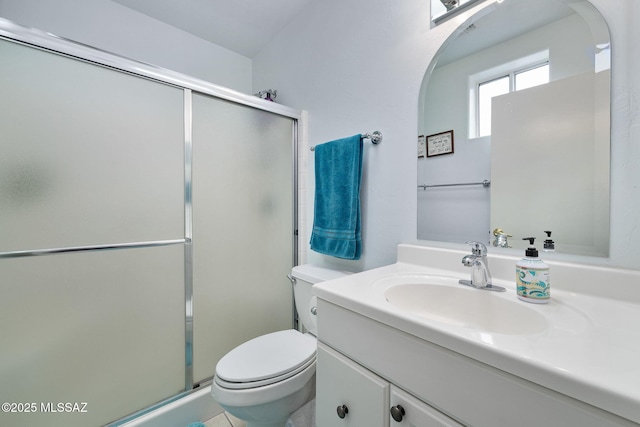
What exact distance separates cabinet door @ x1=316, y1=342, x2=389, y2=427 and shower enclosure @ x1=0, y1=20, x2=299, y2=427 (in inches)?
33.9

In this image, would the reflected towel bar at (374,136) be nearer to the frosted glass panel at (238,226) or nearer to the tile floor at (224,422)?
the frosted glass panel at (238,226)

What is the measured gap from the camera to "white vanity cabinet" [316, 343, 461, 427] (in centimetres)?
54

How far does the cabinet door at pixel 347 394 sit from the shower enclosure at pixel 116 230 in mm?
862

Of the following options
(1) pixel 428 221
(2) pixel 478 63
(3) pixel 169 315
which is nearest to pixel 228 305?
(3) pixel 169 315

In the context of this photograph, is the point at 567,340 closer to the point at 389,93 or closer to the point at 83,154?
the point at 389,93

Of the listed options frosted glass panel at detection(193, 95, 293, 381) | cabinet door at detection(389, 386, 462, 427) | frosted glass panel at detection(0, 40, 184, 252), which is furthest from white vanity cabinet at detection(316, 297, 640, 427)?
frosted glass panel at detection(0, 40, 184, 252)

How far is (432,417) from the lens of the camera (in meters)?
0.51

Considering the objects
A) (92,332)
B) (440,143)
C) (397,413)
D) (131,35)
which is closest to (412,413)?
(397,413)

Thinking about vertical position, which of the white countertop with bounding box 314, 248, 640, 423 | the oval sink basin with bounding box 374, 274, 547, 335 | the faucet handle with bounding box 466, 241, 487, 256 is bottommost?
the oval sink basin with bounding box 374, 274, 547, 335

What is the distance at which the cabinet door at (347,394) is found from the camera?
61 cm

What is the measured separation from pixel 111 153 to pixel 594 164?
5.70ft

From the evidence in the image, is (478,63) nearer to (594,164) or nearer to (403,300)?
(594,164)

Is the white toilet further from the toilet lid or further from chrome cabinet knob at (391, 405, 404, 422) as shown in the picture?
chrome cabinet knob at (391, 405, 404, 422)

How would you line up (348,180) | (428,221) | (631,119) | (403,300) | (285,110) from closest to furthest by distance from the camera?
(631,119), (403,300), (428,221), (348,180), (285,110)
